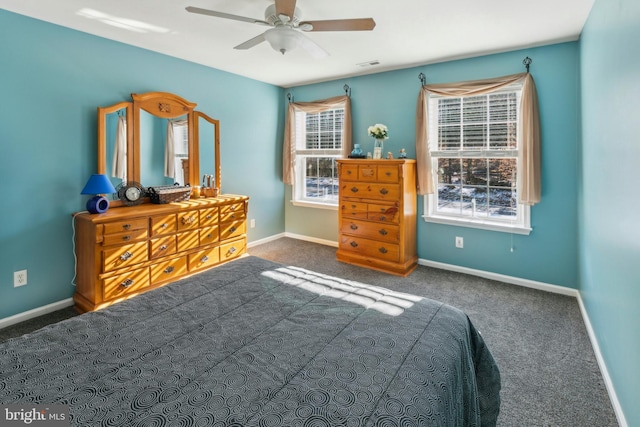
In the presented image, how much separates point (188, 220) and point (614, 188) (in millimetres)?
3525

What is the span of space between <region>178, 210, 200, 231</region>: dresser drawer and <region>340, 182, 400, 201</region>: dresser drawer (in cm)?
181

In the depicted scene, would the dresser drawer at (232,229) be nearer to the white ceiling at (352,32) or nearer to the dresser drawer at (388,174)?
the dresser drawer at (388,174)

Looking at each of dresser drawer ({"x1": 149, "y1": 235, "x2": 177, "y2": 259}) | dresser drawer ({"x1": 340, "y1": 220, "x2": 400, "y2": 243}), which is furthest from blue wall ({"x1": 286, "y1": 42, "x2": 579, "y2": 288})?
dresser drawer ({"x1": 149, "y1": 235, "x2": 177, "y2": 259})

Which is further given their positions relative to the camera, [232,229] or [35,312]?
[232,229]

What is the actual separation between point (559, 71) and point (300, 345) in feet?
12.0

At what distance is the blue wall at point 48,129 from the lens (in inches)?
107

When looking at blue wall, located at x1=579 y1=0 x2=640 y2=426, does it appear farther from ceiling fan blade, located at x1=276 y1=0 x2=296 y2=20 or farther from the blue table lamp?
the blue table lamp

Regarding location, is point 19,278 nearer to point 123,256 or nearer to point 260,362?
A: point 123,256

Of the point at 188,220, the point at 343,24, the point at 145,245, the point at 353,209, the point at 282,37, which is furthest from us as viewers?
the point at 353,209

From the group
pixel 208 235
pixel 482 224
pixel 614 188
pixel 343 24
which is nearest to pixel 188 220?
pixel 208 235

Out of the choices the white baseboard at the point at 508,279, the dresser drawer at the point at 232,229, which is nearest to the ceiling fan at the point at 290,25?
the dresser drawer at the point at 232,229

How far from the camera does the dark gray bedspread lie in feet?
3.08

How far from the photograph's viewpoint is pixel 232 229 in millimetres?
4086

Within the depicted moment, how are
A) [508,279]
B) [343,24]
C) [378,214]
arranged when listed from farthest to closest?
[378,214], [508,279], [343,24]
